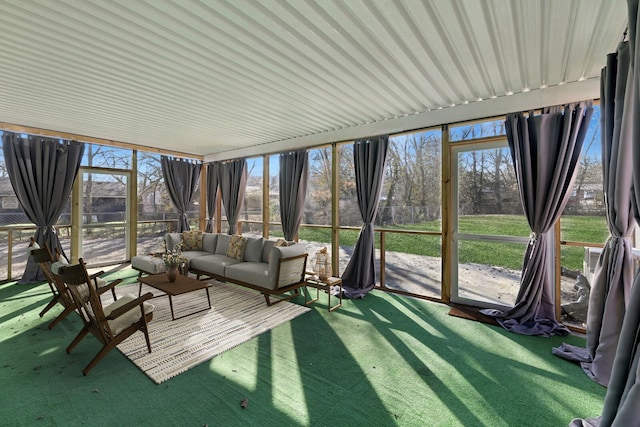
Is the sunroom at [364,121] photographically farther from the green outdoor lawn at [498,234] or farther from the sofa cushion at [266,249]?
the sofa cushion at [266,249]

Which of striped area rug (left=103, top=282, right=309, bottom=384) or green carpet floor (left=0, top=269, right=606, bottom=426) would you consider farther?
striped area rug (left=103, top=282, right=309, bottom=384)

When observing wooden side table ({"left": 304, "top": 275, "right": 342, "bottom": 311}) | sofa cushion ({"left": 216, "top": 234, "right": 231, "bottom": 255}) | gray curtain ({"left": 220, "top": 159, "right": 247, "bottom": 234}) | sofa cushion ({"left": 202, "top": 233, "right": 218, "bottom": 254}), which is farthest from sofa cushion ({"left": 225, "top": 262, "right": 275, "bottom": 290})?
gray curtain ({"left": 220, "top": 159, "right": 247, "bottom": 234})

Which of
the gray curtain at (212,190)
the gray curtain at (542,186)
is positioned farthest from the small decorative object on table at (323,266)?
the gray curtain at (212,190)

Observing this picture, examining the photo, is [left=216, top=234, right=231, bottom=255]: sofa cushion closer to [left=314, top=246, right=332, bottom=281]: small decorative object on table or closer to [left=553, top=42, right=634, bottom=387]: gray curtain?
[left=314, top=246, right=332, bottom=281]: small decorative object on table

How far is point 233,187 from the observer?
22.4ft

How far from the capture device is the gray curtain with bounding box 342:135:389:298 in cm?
455

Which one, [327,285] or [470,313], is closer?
[470,313]

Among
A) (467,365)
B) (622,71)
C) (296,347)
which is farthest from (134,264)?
(622,71)

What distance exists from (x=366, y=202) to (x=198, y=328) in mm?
2998

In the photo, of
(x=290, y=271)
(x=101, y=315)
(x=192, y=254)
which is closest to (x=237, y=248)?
(x=192, y=254)

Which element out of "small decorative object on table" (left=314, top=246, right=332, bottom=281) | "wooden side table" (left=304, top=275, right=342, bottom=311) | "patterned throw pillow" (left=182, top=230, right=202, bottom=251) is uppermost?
"patterned throw pillow" (left=182, top=230, right=202, bottom=251)

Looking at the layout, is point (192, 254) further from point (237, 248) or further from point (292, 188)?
point (292, 188)

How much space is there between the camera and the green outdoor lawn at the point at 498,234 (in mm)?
3236

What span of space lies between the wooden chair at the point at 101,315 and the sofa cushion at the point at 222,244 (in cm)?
273
